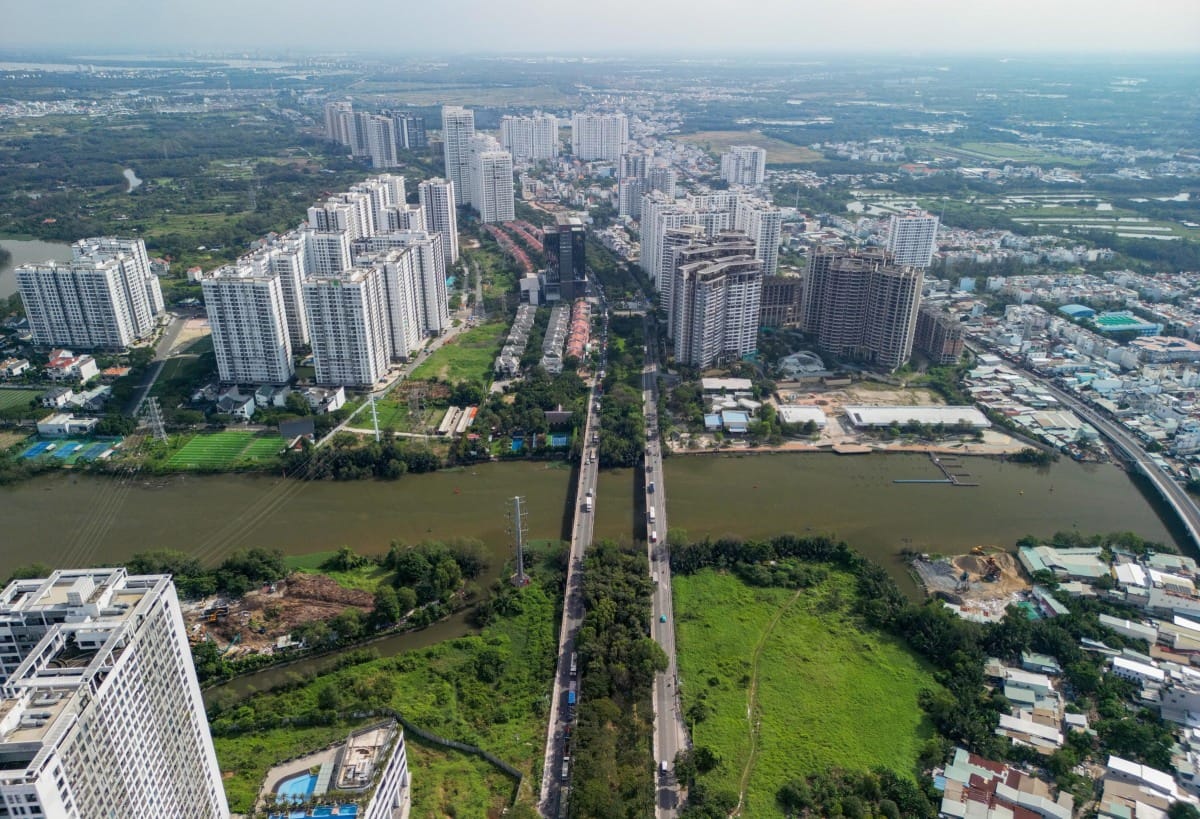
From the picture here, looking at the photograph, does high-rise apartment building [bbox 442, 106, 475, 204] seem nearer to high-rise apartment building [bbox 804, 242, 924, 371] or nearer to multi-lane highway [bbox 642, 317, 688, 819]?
high-rise apartment building [bbox 804, 242, 924, 371]

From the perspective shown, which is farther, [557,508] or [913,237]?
[913,237]

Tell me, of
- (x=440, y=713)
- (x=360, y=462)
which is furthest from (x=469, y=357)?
(x=440, y=713)

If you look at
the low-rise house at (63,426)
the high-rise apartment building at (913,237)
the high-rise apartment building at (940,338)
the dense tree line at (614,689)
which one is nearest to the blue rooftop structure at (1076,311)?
the high-rise apartment building at (913,237)

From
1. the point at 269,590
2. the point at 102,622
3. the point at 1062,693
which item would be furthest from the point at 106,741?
the point at 1062,693

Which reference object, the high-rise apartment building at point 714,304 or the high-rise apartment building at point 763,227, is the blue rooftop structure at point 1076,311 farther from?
the high-rise apartment building at point 714,304

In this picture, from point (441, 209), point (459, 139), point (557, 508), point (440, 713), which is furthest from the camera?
point (459, 139)

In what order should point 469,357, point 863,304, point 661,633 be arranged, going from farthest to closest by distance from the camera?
point 469,357
point 863,304
point 661,633

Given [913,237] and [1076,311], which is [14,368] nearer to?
[913,237]
